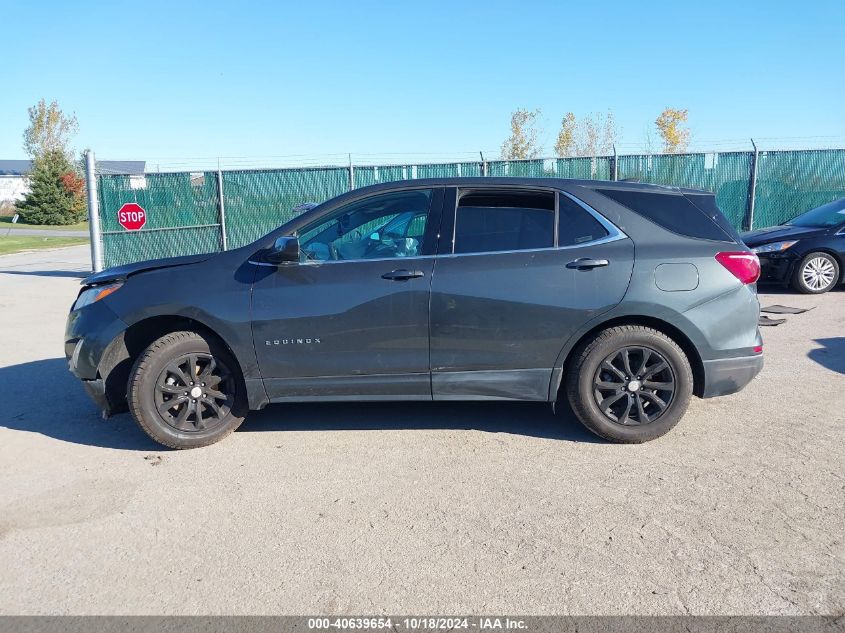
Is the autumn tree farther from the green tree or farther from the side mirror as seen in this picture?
the side mirror

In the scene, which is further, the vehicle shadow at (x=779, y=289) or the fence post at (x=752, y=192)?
the fence post at (x=752, y=192)

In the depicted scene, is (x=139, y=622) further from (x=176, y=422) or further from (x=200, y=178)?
(x=200, y=178)

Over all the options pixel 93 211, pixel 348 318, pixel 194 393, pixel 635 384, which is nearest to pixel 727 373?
pixel 635 384

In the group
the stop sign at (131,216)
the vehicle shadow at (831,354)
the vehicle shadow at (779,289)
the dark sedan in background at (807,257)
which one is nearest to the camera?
the vehicle shadow at (831,354)

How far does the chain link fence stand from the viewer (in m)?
14.0

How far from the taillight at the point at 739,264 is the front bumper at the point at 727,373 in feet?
1.80

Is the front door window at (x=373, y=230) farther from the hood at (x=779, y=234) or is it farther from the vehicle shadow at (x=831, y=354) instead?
the hood at (x=779, y=234)

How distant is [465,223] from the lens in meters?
4.71

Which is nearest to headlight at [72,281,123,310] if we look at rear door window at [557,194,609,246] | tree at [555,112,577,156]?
rear door window at [557,194,609,246]

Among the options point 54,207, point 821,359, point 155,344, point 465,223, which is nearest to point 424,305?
point 465,223

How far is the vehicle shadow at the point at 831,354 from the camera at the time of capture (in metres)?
6.47

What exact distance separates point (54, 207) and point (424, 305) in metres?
47.6

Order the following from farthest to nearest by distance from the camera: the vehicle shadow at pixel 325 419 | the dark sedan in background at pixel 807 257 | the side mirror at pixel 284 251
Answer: the dark sedan in background at pixel 807 257 < the vehicle shadow at pixel 325 419 < the side mirror at pixel 284 251

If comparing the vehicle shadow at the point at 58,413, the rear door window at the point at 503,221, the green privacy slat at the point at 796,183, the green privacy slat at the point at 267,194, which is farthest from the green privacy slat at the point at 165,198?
the green privacy slat at the point at 796,183
